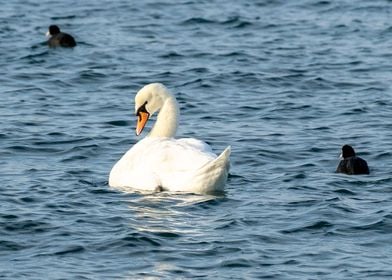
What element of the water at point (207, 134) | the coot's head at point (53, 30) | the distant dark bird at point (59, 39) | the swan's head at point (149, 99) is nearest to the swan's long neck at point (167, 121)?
the swan's head at point (149, 99)

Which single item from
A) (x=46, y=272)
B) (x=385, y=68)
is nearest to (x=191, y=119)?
(x=385, y=68)

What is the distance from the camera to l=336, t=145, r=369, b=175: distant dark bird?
15898 millimetres

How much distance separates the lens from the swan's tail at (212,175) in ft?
48.7

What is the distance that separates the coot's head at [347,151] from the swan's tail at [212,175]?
1852mm

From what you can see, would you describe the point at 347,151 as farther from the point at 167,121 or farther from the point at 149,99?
the point at 149,99

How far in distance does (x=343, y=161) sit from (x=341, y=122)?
309 centimetres

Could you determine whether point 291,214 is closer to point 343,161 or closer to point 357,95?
point 343,161

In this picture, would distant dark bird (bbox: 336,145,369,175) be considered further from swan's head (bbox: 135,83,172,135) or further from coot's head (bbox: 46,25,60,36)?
coot's head (bbox: 46,25,60,36)

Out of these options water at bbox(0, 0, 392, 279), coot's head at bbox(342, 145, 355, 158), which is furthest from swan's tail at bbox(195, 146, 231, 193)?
coot's head at bbox(342, 145, 355, 158)

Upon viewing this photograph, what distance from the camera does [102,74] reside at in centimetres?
2242

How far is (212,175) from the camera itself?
1494cm

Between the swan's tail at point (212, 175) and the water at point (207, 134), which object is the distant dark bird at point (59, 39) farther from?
the swan's tail at point (212, 175)

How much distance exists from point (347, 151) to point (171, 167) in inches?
88.4

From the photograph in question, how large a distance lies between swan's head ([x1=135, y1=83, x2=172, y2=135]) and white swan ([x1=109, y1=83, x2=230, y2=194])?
1.52 feet
